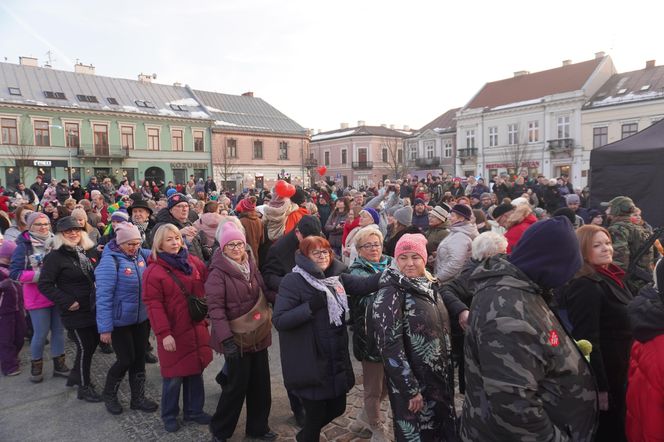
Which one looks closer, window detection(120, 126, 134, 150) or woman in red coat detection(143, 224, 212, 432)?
woman in red coat detection(143, 224, 212, 432)

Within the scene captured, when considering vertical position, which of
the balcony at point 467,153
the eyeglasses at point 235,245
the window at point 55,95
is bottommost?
the eyeglasses at point 235,245

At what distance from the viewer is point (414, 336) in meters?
2.84

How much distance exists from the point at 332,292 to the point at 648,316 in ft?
6.32

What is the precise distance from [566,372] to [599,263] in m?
1.34

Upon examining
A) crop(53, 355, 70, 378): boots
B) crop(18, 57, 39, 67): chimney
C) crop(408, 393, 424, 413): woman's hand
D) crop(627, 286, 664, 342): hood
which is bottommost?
crop(53, 355, 70, 378): boots

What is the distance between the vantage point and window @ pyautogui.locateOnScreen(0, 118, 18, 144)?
30.6 metres

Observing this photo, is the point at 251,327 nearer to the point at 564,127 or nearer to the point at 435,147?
the point at 564,127

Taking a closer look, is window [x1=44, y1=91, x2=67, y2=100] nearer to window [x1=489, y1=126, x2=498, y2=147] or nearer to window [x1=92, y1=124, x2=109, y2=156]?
window [x1=92, y1=124, x2=109, y2=156]

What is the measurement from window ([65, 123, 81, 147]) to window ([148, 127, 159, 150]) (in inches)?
208

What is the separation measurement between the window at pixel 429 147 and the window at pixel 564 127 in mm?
14476

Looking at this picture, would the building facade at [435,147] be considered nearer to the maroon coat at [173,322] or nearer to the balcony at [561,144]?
the balcony at [561,144]

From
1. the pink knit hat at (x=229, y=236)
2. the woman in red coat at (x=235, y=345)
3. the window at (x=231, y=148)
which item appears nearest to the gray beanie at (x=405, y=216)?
the woman in red coat at (x=235, y=345)

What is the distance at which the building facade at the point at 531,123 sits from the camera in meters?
36.3

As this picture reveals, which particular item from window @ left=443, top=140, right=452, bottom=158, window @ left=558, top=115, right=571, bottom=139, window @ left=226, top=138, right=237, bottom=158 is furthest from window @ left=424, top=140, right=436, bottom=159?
window @ left=226, top=138, right=237, bottom=158
